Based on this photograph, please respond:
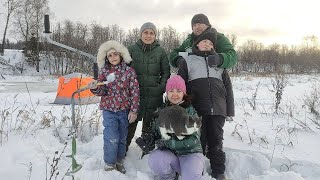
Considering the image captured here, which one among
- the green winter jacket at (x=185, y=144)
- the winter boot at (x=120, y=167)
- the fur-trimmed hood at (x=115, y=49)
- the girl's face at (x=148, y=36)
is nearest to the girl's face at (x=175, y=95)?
the green winter jacket at (x=185, y=144)

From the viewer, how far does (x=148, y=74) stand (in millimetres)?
3857

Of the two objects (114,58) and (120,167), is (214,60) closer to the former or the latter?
(114,58)

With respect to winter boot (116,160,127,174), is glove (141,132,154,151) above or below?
above

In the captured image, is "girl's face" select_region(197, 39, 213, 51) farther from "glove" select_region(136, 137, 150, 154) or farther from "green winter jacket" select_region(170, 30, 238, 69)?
"glove" select_region(136, 137, 150, 154)

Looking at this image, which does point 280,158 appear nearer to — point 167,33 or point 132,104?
point 132,104

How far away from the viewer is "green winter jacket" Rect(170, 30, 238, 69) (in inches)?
137

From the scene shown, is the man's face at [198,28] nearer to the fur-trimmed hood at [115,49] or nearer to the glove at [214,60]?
the glove at [214,60]

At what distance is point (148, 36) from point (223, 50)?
0.90 meters

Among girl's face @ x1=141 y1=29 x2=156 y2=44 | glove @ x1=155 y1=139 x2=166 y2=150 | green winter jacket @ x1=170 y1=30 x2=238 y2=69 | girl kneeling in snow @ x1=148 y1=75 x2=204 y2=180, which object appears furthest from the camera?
girl's face @ x1=141 y1=29 x2=156 y2=44

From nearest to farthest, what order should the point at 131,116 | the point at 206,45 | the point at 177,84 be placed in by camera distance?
the point at 177,84, the point at 206,45, the point at 131,116

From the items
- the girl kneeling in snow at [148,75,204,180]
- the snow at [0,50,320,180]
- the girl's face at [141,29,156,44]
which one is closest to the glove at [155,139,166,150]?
the girl kneeling in snow at [148,75,204,180]

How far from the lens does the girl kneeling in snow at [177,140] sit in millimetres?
3168

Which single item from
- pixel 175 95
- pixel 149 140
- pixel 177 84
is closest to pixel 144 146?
pixel 149 140

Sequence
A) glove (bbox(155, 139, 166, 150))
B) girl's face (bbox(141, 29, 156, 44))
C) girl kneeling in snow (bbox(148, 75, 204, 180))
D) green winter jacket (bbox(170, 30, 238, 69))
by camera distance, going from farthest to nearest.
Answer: girl's face (bbox(141, 29, 156, 44)) < green winter jacket (bbox(170, 30, 238, 69)) < glove (bbox(155, 139, 166, 150)) < girl kneeling in snow (bbox(148, 75, 204, 180))
